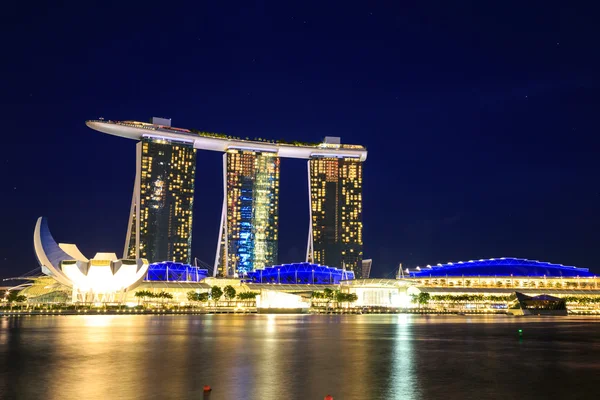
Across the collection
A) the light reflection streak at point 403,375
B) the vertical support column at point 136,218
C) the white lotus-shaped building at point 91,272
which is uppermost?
the vertical support column at point 136,218

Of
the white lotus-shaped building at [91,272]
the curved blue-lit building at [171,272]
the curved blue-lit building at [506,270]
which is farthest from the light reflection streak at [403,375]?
the curved blue-lit building at [171,272]

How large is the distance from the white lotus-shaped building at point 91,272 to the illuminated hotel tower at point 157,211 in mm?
59680

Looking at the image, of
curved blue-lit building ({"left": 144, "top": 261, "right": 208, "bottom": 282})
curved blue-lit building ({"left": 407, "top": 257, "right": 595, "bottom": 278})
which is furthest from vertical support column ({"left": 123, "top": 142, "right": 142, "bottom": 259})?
curved blue-lit building ({"left": 407, "top": 257, "right": 595, "bottom": 278})

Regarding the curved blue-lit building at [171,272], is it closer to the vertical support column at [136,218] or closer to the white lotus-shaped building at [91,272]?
the vertical support column at [136,218]

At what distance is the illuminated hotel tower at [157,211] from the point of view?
192 meters

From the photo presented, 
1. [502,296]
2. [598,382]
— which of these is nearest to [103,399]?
[598,382]

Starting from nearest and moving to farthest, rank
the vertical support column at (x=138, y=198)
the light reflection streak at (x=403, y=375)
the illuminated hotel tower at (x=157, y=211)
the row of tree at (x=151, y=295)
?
the light reflection streak at (x=403, y=375)
the row of tree at (x=151, y=295)
the vertical support column at (x=138, y=198)
the illuminated hotel tower at (x=157, y=211)

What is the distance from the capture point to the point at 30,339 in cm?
4338

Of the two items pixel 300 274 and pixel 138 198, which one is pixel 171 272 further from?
pixel 300 274

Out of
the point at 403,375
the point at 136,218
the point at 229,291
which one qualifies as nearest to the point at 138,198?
the point at 136,218

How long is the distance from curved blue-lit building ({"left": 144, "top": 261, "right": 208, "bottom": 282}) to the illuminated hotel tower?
7.85 meters

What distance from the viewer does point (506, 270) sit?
6742 inches

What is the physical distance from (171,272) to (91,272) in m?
60.5

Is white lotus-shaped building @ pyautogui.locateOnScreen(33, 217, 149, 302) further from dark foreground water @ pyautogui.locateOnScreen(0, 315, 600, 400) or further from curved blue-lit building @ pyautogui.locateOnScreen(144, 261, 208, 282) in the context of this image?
dark foreground water @ pyautogui.locateOnScreen(0, 315, 600, 400)
